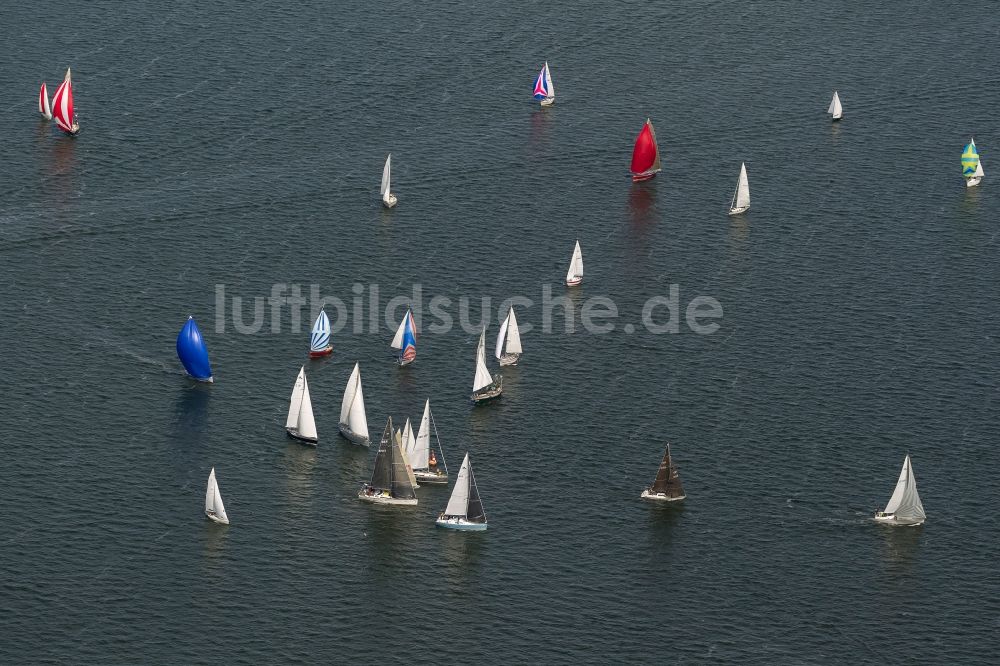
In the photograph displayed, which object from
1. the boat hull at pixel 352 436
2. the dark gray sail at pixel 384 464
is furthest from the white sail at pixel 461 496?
the boat hull at pixel 352 436

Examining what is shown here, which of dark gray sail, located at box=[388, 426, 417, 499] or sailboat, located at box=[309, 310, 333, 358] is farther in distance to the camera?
sailboat, located at box=[309, 310, 333, 358]

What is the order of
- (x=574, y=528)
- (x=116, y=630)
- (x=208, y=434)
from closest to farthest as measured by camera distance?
(x=116, y=630) → (x=574, y=528) → (x=208, y=434)

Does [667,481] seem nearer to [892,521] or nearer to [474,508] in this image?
[474,508]

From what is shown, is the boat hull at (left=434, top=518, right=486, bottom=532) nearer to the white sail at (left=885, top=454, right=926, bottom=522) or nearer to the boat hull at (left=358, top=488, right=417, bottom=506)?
the boat hull at (left=358, top=488, right=417, bottom=506)

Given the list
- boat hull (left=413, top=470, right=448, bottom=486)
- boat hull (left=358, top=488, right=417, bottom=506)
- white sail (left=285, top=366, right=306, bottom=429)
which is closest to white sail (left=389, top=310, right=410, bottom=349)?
white sail (left=285, top=366, right=306, bottom=429)

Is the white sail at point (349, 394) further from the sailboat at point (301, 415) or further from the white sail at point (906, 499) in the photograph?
the white sail at point (906, 499)

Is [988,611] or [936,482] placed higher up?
[936,482]

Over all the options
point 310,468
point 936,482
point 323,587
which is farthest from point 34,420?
point 936,482

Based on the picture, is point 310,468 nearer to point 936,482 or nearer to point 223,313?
point 223,313
